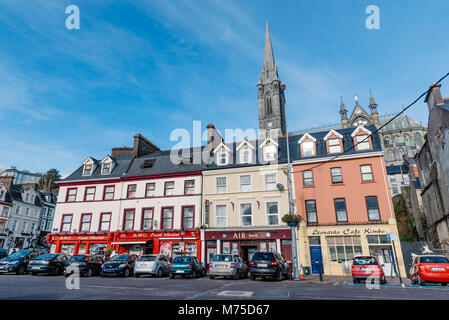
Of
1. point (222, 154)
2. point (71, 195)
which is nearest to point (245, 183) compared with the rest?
point (222, 154)

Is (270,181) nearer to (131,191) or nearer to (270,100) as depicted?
(131,191)

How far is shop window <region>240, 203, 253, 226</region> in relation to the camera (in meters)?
25.4

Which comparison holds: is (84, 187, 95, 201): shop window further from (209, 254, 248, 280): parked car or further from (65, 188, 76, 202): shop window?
(209, 254, 248, 280): parked car

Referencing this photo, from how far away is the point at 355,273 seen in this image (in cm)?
1523

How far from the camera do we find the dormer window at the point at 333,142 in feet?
84.2

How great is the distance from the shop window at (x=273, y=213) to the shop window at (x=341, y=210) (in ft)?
16.3

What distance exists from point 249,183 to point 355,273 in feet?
42.2

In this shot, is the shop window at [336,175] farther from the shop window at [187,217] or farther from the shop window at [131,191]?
the shop window at [131,191]

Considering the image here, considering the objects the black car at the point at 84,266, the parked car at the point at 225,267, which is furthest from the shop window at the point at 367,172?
the black car at the point at 84,266

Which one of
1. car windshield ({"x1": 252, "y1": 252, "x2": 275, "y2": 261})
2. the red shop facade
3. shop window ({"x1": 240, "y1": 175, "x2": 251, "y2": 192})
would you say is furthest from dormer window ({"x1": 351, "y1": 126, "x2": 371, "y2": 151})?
car windshield ({"x1": 252, "y1": 252, "x2": 275, "y2": 261})

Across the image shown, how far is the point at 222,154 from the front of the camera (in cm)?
2878
